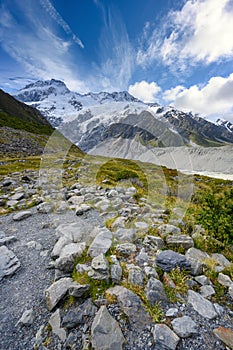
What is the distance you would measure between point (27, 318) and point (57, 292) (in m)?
0.56

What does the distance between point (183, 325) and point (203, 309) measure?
58 cm

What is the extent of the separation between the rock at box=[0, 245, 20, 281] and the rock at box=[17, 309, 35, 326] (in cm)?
138

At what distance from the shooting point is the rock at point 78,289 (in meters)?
3.04

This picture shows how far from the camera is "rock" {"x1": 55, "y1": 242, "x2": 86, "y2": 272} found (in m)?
3.80

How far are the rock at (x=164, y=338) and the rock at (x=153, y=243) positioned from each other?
201 cm

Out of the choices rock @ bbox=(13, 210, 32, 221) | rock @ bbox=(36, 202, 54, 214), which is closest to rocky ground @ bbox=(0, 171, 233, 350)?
rock @ bbox=(13, 210, 32, 221)

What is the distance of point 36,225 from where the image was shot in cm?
671

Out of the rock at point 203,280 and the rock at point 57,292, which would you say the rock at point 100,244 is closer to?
the rock at point 57,292

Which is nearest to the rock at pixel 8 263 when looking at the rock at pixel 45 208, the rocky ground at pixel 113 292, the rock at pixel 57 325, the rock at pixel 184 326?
the rocky ground at pixel 113 292

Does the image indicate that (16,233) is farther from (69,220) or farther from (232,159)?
(232,159)

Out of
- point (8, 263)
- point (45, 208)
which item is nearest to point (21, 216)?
point (45, 208)

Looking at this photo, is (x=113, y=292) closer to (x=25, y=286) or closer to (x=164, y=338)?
(x=164, y=338)

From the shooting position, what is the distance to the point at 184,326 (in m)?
2.59

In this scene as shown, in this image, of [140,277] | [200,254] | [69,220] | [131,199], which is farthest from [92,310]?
[131,199]
